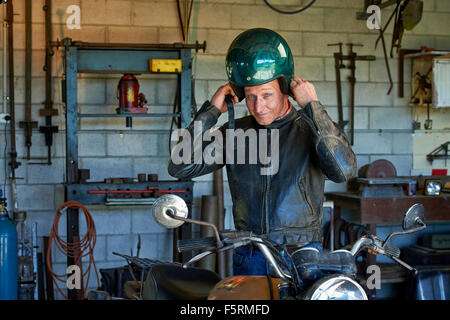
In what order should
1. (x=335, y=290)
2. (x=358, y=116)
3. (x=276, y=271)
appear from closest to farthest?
(x=335, y=290)
(x=276, y=271)
(x=358, y=116)

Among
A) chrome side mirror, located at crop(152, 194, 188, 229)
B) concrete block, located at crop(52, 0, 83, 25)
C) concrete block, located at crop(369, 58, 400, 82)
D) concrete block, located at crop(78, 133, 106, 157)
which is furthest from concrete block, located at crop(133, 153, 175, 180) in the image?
chrome side mirror, located at crop(152, 194, 188, 229)

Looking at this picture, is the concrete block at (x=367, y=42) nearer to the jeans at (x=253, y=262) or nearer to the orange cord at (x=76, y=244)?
the orange cord at (x=76, y=244)

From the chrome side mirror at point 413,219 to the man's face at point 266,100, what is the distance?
702mm

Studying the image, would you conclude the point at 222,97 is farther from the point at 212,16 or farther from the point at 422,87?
the point at 422,87

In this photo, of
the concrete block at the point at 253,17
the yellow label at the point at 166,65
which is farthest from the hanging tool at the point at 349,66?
the yellow label at the point at 166,65

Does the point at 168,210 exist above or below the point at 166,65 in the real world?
below

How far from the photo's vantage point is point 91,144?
4.42 m

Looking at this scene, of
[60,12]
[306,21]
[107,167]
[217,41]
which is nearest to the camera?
[60,12]

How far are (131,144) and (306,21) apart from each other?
5.67ft

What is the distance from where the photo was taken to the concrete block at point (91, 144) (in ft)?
14.5

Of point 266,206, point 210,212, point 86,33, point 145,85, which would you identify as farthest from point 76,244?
point 266,206

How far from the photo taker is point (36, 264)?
4.11m

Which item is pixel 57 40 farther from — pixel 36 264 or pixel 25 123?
pixel 36 264

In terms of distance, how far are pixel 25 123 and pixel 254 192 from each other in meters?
2.69
